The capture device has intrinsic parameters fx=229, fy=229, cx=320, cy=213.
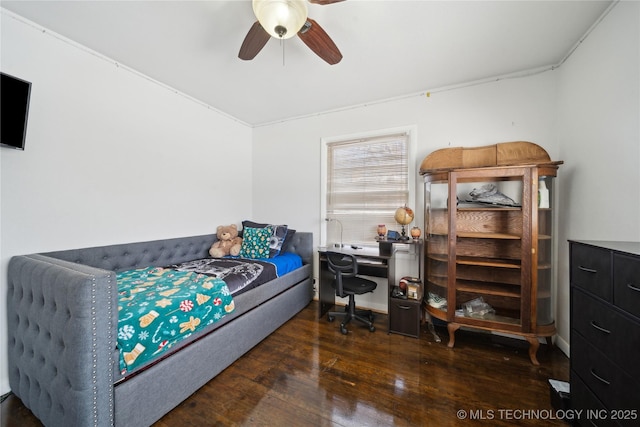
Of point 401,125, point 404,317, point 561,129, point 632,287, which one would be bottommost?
point 404,317

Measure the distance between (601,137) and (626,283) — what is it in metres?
1.28

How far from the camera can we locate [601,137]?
163cm

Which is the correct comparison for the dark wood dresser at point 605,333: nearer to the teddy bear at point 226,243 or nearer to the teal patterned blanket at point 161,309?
the teal patterned blanket at point 161,309

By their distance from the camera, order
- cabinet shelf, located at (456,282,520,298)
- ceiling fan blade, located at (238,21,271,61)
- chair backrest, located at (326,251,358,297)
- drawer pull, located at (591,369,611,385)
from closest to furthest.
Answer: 1. drawer pull, located at (591,369,611,385)
2. ceiling fan blade, located at (238,21,271,61)
3. cabinet shelf, located at (456,282,520,298)
4. chair backrest, located at (326,251,358,297)

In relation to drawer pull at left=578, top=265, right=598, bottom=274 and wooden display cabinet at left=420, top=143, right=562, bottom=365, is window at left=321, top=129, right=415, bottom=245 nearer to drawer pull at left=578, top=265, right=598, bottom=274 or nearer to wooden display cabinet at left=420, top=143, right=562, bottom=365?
wooden display cabinet at left=420, top=143, right=562, bottom=365

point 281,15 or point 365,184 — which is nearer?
point 281,15

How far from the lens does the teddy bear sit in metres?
2.94

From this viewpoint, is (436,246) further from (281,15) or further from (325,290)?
(281,15)

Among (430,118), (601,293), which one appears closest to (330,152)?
(430,118)

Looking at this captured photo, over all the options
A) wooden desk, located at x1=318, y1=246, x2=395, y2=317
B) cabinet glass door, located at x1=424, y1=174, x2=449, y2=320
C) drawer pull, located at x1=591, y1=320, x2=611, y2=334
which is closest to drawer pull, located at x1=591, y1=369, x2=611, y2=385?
drawer pull, located at x1=591, y1=320, x2=611, y2=334

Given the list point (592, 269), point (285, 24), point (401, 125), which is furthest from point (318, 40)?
point (592, 269)

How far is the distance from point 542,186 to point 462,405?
6.10ft

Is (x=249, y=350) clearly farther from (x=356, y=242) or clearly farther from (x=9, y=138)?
(x=9, y=138)

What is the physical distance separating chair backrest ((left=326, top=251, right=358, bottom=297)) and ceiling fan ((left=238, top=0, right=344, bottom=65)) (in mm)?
1812
